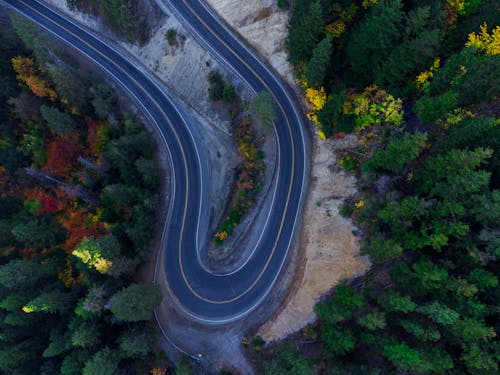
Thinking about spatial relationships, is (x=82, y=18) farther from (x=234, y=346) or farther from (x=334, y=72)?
(x=234, y=346)

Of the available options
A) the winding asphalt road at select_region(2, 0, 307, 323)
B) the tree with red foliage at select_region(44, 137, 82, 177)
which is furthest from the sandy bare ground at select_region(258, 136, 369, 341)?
the tree with red foliage at select_region(44, 137, 82, 177)

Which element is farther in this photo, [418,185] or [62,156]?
[62,156]

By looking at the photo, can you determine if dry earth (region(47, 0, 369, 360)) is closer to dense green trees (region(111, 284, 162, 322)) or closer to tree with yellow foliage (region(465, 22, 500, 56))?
dense green trees (region(111, 284, 162, 322))

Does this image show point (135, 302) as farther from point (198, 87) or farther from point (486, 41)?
point (486, 41)

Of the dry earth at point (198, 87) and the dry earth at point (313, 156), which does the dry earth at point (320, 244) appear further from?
the dry earth at point (198, 87)

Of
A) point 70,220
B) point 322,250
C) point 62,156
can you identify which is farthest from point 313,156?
point 62,156

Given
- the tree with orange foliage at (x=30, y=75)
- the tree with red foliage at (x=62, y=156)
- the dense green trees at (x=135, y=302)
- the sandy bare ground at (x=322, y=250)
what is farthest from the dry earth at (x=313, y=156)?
the tree with red foliage at (x=62, y=156)

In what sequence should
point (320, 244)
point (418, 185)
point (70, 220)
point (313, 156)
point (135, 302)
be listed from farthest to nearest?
1. point (70, 220)
2. point (313, 156)
3. point (320, 244)
4. point (135, 302)
5. point (418, 185)

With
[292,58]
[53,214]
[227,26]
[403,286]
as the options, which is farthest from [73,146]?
[403,286]
